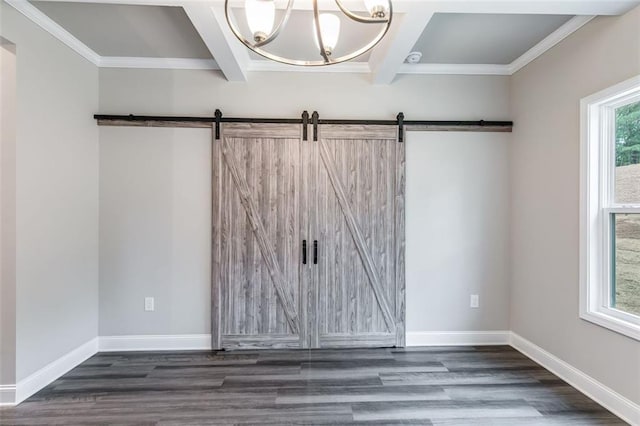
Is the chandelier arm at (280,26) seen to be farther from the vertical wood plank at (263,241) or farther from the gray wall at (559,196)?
the gray wall at (559,196)

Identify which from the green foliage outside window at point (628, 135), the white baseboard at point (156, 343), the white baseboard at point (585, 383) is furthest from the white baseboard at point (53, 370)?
the green foliage outside window at point (628, 135)

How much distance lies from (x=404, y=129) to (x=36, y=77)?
302 centimetres

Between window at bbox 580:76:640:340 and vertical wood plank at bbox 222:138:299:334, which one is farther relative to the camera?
vertical wood plank at bbox 222:138:299:334

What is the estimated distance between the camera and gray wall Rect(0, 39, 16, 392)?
2.30 m

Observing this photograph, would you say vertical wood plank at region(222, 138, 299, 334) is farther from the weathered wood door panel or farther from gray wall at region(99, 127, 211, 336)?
gray wall at region(99, 127, 211, 336)

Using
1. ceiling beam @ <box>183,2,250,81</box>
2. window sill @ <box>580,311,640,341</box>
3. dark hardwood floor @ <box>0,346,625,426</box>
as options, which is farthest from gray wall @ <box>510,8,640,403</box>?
ceiling beam @ <box>183,2,250,81</box>

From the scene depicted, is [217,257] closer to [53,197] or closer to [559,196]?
[53,197]

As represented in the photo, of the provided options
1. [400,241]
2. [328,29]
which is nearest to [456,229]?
[400,241]

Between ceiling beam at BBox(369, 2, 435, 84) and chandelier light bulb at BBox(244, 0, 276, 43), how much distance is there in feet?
3.60

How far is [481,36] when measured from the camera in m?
2.75

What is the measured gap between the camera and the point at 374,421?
212cm

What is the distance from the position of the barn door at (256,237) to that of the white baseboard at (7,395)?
140 centimetres

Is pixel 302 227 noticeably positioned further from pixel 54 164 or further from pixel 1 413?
pixel 1 413

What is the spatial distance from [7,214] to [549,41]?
4.26 meters
